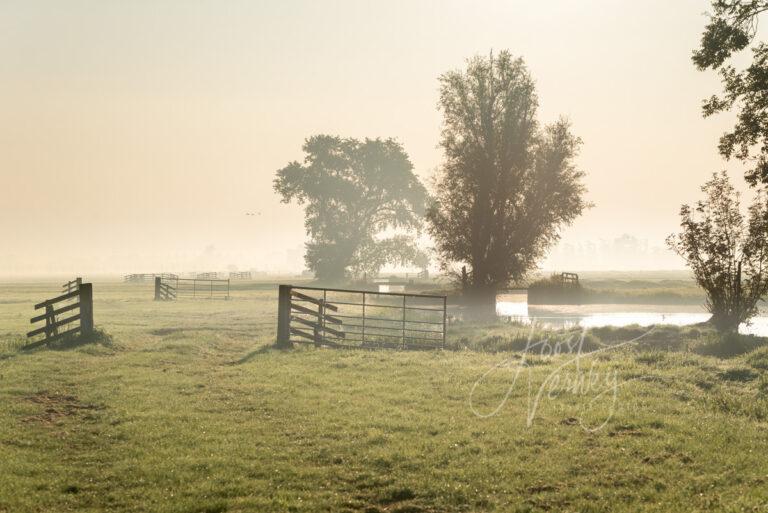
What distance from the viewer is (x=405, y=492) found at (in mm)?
9273

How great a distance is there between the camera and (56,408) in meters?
14.3

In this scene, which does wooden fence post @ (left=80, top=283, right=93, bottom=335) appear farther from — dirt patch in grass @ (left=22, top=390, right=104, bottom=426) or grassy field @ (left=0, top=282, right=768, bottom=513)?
dirt patch in grass @ (left=22, top=390, right=104, bottom=426)

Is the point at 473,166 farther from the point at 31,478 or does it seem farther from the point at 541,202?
the point at 31,478

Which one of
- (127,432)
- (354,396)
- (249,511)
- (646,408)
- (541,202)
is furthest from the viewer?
(541,202)

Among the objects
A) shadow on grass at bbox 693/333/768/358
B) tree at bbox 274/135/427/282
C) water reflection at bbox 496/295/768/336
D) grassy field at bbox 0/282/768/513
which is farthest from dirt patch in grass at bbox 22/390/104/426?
tree at bbox 274/135/427/282

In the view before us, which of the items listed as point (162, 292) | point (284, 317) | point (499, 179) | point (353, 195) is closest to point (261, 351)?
point (284, 317)

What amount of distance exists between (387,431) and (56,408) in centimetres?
775

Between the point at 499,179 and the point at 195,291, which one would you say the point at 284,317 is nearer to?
the point at 499,179

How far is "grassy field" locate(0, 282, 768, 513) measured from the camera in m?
9.05

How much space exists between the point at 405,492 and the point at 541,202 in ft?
102

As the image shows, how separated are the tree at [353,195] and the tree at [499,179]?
A: 148 feet

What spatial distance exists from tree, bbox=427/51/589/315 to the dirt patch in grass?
26.5 metres

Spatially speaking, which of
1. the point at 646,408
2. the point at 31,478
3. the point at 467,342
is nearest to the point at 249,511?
the point at 31,478

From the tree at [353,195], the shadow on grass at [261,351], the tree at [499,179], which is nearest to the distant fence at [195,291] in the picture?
the tree at [353,195]
